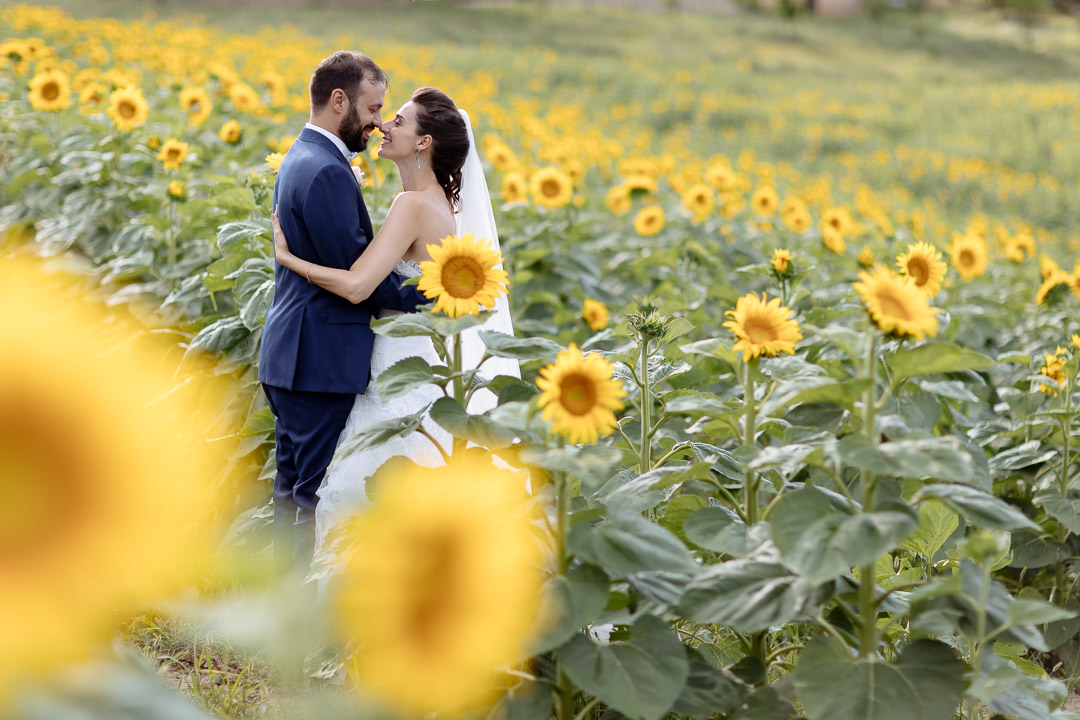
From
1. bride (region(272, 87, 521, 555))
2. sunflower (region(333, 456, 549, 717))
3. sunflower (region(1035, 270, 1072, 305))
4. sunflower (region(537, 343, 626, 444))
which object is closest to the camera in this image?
sunflower (region(333, 456, 549, 717))

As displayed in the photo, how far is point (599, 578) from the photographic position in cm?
140

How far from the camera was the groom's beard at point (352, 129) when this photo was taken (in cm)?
269

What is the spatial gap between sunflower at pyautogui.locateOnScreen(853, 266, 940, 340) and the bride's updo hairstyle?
5.30 feet

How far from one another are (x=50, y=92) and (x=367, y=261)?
9.24ft

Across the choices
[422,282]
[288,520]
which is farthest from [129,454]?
[288,520]

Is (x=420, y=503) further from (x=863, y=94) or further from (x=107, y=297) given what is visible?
(x=863, y=94)

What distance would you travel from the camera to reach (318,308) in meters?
2.56

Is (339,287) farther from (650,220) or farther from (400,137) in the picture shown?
(650,220)

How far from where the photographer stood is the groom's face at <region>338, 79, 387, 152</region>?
2.69 metres

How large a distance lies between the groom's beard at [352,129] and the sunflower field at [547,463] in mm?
365

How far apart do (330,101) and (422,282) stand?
1.24 meters

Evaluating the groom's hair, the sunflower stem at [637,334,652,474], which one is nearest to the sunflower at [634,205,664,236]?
the groom's hair

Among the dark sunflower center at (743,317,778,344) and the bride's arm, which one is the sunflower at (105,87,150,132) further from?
the dark sunflower center at (743,317,778,344)

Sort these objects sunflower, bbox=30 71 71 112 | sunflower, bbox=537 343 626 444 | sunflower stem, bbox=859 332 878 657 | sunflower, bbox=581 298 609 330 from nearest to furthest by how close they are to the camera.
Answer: sunflower, bbox=537 343 626 444, sunflower stem, bbox=859 332 878 657, sunflower, bbox=581 298 609 330, sunflower, bbox=30 71 71 112
